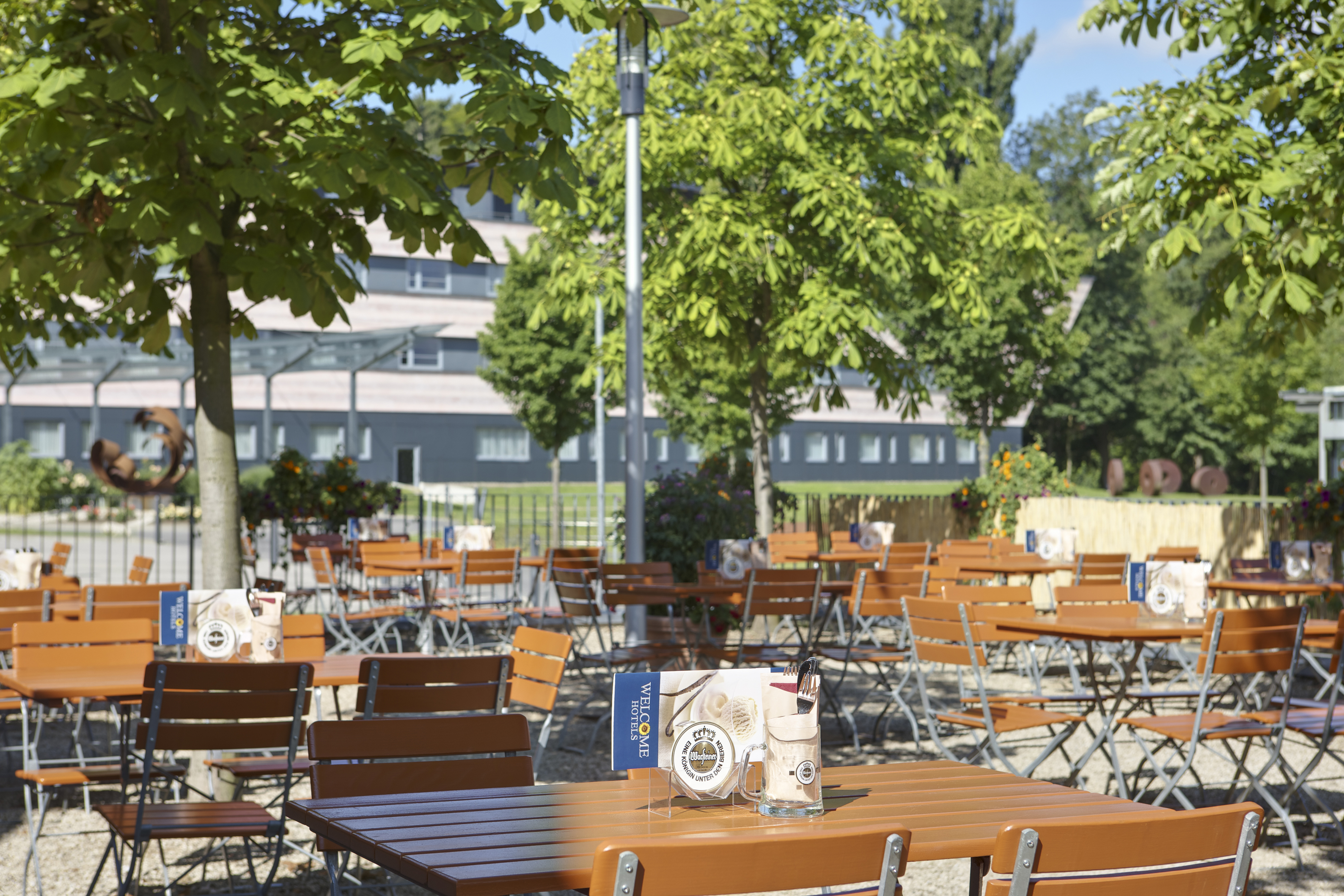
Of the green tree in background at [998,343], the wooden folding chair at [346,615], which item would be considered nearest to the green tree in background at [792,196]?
the wooden folding chair at [346,615]

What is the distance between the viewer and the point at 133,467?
104 feet

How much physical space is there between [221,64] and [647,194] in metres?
8.70

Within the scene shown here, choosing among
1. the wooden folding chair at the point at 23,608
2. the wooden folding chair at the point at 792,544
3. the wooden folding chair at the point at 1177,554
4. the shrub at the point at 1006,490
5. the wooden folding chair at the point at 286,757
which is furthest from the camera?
the shrub at the point at 1006,490

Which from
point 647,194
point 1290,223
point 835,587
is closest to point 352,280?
point 835,587

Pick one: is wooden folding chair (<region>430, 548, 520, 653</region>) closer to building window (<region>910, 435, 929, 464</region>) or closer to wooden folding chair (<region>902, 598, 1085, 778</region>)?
wooden folding chair (<region>902, 598, 1085, 778</region>)

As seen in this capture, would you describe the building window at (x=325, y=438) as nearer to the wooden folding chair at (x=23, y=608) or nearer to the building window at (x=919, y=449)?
the building window at (x=919, y=449)

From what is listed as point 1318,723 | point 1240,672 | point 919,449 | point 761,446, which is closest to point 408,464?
point 919,449

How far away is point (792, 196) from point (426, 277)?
3332cm

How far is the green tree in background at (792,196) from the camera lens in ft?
45.8

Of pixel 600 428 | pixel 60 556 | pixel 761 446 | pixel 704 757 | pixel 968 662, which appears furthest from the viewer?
pixel 600 428

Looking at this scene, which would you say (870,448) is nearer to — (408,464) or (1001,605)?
(408,464)

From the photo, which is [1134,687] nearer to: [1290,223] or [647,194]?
[1290,223]

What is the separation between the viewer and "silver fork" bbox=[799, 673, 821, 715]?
2783mm

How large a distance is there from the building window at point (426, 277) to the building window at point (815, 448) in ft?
55.6
